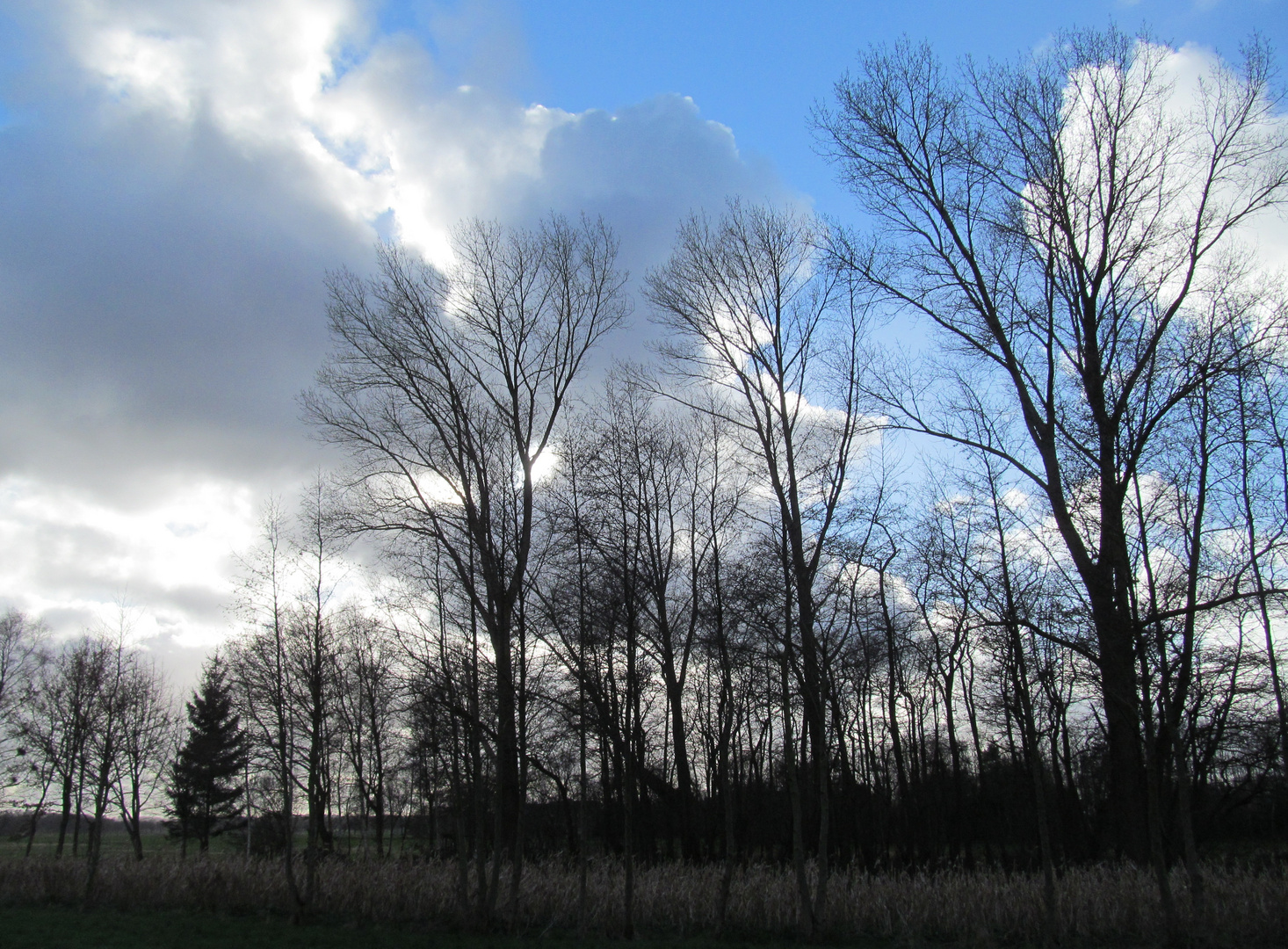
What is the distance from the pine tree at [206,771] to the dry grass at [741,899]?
19216 millimetres

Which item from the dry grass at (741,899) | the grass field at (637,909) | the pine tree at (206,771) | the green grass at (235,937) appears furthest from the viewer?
the pine tree at (206,771)

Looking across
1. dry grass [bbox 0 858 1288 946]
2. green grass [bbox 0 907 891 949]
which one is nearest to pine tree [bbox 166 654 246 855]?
dry grass [bbox 0 858 1288 946]

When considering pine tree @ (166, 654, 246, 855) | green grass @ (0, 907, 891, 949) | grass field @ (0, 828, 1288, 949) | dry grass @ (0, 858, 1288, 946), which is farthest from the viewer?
pine tree @ (166, 654, 246, 855)

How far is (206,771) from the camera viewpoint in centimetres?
4019

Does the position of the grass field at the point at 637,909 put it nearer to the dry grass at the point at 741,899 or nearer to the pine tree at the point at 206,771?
the dry grass at the point at 741,899

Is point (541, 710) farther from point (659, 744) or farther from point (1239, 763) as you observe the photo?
point (1239, 763)

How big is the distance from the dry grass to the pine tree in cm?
1922

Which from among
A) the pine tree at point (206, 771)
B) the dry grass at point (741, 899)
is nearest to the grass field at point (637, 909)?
the dry grass at point (741, 899)

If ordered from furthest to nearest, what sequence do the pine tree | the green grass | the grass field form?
the pine tree
the green grass
the grass field

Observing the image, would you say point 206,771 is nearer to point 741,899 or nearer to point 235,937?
point 235,937

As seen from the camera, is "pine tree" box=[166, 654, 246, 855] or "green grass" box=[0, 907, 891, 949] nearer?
"green grass" box=[0, 907, 891, 949]

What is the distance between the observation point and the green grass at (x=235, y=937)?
1371 centimetres

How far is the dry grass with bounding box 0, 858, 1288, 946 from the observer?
1266 cm

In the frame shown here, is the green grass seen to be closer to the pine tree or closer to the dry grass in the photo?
the dry grass
